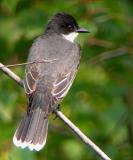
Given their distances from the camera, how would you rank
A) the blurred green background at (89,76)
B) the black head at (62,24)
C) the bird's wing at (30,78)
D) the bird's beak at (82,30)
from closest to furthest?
the bird's wing at (30,78)
the bird's beak at (82,30)
the blurred green background at (89,76)
the black head at (62,24)

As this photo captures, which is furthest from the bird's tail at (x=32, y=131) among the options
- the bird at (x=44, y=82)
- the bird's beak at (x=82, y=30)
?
the bird's beak at (x=82, y=30)

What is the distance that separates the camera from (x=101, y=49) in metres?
10.1

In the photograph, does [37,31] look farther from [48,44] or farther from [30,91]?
[30,91]

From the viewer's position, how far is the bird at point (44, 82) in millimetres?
8008

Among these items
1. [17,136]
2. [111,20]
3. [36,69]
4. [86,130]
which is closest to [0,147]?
[17,136]

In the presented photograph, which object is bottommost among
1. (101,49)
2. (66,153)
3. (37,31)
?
(66,153)

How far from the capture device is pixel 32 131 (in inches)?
317

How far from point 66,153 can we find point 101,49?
1198mm

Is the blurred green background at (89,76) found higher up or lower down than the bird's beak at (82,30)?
lower down

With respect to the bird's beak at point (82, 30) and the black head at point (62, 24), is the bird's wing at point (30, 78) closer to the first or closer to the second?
the bird's beak at point (82, 30)

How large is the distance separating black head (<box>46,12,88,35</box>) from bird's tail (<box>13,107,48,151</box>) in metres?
1.33

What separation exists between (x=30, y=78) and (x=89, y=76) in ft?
4.85

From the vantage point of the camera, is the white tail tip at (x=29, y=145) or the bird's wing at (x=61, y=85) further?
the bird's wing at (x=61, y=85)

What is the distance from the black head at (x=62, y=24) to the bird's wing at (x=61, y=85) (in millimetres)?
871
